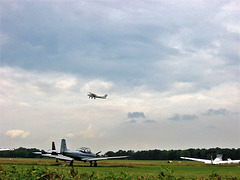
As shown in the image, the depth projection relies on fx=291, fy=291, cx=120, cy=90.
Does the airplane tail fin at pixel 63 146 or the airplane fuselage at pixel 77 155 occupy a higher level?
the airplane tail fin at pixel 63 146

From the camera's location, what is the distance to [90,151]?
5144 centimetres

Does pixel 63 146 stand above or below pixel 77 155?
above

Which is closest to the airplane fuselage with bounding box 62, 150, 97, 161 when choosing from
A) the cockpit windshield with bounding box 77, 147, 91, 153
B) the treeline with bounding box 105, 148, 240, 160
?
the cockpit windshield with bounding box 77, 147, 91, 153

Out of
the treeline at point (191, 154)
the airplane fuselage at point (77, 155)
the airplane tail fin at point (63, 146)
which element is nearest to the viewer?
the airplane fuselage at point (77, 155)

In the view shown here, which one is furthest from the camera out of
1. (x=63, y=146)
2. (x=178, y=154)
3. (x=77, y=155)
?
(x=178, y=154)

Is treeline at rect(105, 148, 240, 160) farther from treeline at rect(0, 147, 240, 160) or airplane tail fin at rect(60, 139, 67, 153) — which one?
airplane tail fin at rect(60, 139, 67, 153)

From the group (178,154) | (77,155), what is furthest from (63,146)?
(178,154)

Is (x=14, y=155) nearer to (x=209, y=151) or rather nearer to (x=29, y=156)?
(x=29, y=156)

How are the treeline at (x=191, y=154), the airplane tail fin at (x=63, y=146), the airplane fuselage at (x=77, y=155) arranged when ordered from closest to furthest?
1. the airplane fuselage at (x=77, y=155)
2. the airplane tail fin at (x=63, y=146)
3. the treeline at (x=191, y=154)

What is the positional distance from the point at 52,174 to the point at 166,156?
185 m

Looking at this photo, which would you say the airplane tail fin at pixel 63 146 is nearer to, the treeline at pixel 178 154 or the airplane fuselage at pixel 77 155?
the airplane fuselage at pixel 77 155

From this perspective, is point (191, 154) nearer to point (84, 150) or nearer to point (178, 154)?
point (178, 154)

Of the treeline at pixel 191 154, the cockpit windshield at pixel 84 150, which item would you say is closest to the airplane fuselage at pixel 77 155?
the cockpit windshield at pixel 84 150

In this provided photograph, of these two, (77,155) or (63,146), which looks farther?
(63,146)
